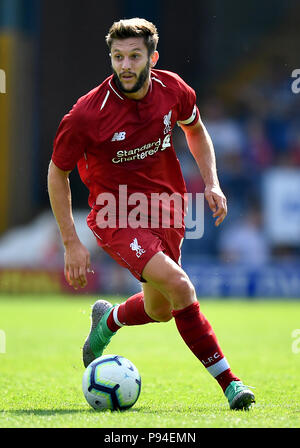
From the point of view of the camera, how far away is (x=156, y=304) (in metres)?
5.64

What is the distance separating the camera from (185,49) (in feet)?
68.7

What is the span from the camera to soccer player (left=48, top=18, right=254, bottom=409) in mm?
5070

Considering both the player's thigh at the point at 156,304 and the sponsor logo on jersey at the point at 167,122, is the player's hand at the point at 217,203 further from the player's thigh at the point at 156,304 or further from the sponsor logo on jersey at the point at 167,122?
the player's thigh at the point at 156,304

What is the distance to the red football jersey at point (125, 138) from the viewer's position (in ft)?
16.9

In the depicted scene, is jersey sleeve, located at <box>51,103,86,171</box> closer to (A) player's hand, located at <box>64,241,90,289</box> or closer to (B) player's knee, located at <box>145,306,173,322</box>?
(A) player's hand, located at <box>64,241,90,289</box>

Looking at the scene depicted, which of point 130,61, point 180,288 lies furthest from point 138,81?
point 180,288

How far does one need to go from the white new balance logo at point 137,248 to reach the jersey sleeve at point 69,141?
592mm

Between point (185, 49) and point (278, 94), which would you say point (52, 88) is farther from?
point (278, 94)

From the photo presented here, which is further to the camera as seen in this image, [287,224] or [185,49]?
[185,49]

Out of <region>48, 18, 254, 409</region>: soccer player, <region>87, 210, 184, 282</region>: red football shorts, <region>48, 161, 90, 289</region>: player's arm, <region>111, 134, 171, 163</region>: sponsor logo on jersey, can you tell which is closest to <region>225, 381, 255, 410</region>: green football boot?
<region>48, 18, 254, 409</region>: soccer player

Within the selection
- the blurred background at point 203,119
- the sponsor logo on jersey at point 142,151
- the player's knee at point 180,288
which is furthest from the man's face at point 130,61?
the blurred background at point 203,119
